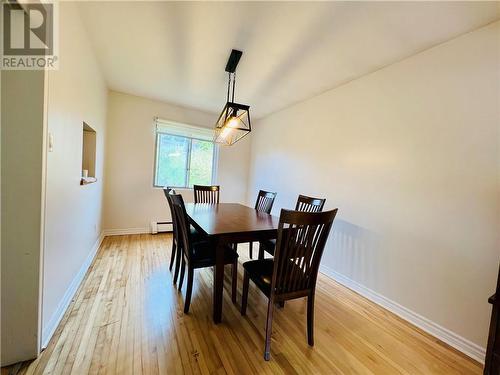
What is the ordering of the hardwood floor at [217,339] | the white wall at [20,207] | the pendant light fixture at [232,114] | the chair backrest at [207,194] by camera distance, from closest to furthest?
the white wall at [20,207] < the hardwood floor at [217,339] < the pendant light fixture at [232,114] < the chair backrest at [207,194]

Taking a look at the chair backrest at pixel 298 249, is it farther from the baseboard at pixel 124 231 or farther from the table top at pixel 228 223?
the baseboard at pixel 124 231

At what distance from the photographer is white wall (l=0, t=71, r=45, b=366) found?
1.12 metres

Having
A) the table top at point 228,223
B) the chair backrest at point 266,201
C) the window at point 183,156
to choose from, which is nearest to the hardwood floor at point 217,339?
the table top at point 228,223

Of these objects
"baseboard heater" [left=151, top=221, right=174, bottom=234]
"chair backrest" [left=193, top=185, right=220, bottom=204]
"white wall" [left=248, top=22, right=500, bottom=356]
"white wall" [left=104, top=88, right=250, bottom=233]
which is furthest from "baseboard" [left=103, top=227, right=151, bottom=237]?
"white wall" [left=248, top=22, right=500, bottom=356]

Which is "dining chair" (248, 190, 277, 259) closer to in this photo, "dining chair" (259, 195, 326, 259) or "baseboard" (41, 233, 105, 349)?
"dining chair" (259, 195, 326, 259)

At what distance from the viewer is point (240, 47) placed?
201cm

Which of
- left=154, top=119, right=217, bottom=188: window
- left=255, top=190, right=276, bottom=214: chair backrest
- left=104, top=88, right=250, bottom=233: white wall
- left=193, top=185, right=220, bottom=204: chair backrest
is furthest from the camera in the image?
left=154, top=119, right=217, bottom=188: window

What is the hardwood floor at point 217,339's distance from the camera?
1.27 m

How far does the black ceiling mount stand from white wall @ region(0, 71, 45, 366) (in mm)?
1530

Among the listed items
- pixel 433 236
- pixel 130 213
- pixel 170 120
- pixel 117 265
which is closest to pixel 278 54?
pixel 433 236

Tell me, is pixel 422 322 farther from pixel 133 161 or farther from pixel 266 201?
pixel 133 161

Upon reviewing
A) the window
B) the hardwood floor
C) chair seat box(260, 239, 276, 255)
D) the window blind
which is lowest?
the hardwood floor

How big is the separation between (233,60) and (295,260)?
2045mm

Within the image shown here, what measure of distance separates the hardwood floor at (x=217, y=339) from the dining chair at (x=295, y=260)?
6.7 inches
